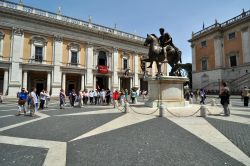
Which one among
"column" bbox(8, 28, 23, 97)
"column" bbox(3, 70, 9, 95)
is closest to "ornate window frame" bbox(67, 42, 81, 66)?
"column" bbox(8, 28, 23, 97)

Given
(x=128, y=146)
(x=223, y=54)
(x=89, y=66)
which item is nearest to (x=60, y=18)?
(x=89, y=66)

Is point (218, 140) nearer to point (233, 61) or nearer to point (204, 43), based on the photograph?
point (233, 61)

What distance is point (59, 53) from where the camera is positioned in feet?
102

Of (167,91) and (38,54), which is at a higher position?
(38,54)

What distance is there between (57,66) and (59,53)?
8.31 feet

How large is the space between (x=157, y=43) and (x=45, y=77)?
1079 inches

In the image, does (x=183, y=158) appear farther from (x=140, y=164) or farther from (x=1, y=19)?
(x=1, y=19)

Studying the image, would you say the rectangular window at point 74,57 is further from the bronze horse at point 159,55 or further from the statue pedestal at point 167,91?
the statue pedestal at point 167,91

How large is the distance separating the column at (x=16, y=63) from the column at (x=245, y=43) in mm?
40958

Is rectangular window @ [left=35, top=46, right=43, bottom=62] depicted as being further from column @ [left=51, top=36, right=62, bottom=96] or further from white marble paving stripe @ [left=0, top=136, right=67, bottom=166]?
white marble paving stripe @ [left=0, top=136, right=67, bottom=166]

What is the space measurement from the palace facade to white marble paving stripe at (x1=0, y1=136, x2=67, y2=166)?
82.4 ft

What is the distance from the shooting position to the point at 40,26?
2886cm

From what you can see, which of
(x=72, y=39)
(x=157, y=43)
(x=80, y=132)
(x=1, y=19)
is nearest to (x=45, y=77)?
(x=72, y=39)

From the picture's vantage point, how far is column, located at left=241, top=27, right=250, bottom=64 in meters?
32.7
